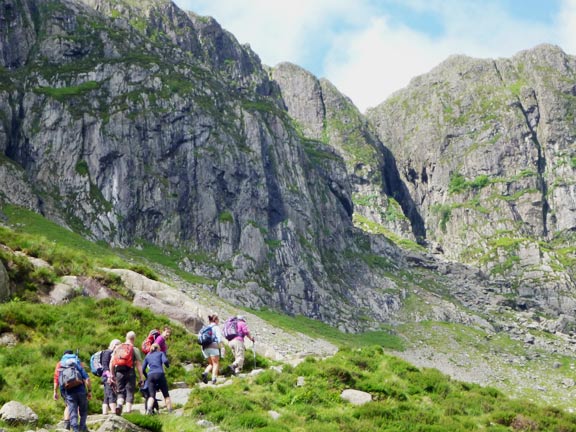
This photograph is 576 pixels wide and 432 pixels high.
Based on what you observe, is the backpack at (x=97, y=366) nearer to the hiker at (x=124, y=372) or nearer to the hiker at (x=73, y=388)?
the hiker at (x=124, y=372)

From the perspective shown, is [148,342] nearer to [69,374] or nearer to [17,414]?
[69,374]

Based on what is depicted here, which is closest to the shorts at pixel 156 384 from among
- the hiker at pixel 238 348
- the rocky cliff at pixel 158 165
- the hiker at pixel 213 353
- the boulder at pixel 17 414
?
the boulder at pixel 17 414

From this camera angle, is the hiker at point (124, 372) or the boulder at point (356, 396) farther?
the boulder at point (356, 396)

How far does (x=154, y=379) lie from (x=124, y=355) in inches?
50.5

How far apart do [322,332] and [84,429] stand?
123360 mm

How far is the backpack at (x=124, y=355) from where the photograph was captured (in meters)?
17.1

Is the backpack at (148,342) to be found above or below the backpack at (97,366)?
above

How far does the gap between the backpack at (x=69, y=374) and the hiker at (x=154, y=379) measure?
266cm

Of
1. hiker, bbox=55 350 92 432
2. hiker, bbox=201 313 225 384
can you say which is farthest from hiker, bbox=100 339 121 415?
hiker, bbox=201 313 225 384

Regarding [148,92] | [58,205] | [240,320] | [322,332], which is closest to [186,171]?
[148,92]

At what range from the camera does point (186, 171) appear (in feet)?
523

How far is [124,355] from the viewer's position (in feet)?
56.3

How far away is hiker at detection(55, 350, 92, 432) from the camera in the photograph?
14.4 meters

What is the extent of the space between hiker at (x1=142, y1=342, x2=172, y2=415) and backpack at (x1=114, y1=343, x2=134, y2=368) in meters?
0.79
